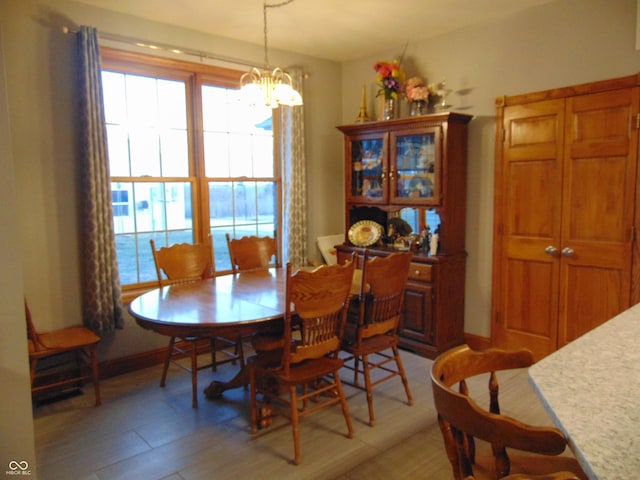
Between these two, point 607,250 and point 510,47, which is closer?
point 607,250

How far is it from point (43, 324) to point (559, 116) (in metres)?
3.99

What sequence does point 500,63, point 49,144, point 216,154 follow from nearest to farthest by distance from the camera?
point 49,144 < point 500,63 < point 216,154

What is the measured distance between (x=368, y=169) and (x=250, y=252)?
1436mm

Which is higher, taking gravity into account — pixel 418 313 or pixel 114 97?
pixel 114 97

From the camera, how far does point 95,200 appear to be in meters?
3.40

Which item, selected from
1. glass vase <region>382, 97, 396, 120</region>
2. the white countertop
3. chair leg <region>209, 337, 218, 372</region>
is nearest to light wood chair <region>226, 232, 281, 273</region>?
chair leg <region>209, 337, 218, 372</region>

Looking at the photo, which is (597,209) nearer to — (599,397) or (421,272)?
(421,272)

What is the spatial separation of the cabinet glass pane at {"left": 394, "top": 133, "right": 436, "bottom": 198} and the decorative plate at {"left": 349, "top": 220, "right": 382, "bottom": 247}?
439 mm

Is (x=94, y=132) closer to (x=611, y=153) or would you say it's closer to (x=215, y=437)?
A: (x=215, y=437)

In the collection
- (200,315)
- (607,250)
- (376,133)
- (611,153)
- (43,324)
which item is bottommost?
(43,324)

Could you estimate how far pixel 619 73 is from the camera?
10.6 ft

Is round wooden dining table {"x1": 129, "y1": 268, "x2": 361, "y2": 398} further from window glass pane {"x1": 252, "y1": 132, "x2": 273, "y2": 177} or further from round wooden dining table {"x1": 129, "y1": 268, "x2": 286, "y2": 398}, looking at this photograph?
window glass pane {"x1": 252, "y1": 132, "x2": 273, "y2": 177}

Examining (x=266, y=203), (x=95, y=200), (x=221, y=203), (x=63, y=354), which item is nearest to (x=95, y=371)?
(x=63, y=354)

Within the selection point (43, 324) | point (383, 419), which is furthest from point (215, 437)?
point (43, 324)
